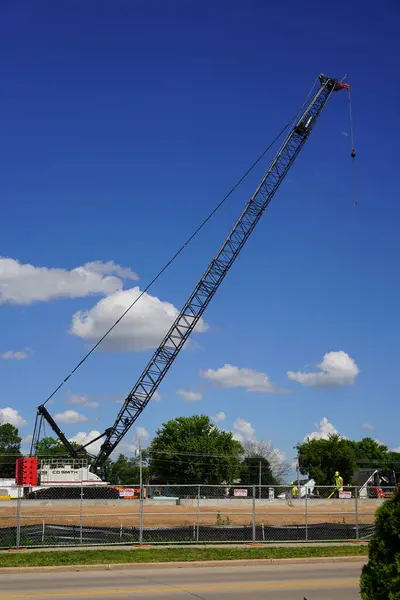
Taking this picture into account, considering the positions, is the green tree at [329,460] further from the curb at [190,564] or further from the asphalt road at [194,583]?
the asphalt road at [194,583]

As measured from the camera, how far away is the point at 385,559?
8312mm

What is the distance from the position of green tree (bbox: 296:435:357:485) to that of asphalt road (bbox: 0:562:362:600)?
8885 cm

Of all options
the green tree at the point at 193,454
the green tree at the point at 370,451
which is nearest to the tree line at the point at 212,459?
the green tree at the point at 193,454

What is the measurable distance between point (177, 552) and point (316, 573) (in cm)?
479

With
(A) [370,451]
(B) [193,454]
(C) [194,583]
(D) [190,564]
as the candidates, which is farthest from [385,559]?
(A) [370,451]

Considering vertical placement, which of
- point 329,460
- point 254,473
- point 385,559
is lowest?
point 254,473

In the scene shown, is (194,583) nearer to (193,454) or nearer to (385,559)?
(385,559)

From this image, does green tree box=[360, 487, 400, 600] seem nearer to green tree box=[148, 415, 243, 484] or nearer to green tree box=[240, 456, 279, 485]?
green tree box=[148, 415, 243, 484]

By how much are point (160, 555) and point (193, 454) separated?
253 feet

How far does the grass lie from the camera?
18328mm

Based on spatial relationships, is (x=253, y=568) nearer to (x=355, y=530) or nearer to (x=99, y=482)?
(x=355, y=530)

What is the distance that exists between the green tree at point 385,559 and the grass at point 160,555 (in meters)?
11.5

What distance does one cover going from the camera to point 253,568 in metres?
18.6

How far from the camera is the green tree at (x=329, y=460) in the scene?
105 metres
